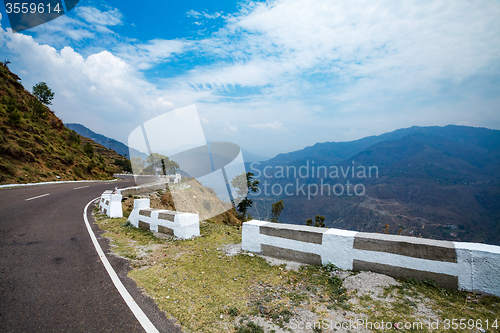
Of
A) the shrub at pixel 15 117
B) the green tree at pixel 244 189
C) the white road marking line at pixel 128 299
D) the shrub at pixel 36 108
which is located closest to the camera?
the white road marking line at pixel 128 299

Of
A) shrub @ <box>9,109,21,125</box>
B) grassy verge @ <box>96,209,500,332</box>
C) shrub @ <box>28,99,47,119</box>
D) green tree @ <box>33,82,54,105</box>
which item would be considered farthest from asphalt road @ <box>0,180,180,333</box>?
green tree @ <box>33,82,54,105</box>

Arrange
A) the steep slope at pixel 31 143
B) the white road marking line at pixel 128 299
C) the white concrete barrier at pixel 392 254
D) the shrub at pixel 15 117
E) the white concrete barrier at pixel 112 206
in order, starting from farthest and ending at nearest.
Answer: the shrub at pixel 15 117 → the steep slope at pixel 31 143 → the white concrete barrier at pixel 112 206 → the white concrete barrier at pixel 392 254 → the white road marking line at pixel 128 299

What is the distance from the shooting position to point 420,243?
12.9ft

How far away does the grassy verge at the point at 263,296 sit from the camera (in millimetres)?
3205

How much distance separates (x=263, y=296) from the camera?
157 inches

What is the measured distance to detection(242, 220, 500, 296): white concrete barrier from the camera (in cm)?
351

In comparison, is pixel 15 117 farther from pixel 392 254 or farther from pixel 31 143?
pixel 392 254

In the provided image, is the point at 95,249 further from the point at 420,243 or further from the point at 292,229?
the point at 420,243

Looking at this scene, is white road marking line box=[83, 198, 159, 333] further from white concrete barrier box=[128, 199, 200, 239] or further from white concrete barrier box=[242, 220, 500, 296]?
white concrete barrier box=[242, 220, 500, 296]

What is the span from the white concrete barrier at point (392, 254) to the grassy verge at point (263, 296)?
0.19 m

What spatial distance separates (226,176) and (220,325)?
8.96 meters

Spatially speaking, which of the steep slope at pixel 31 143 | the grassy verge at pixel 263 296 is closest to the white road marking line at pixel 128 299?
the grassy verge at pixel 263 296

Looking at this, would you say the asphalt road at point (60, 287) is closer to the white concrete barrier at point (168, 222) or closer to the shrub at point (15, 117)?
the white concrete barrier at point (168, 222)

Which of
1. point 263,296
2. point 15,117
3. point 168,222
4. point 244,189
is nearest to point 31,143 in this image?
point 15,117
